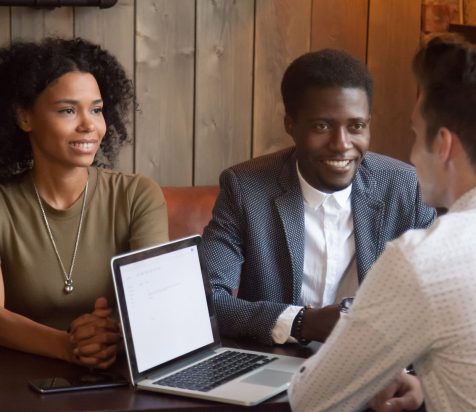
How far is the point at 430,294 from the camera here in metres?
1.24

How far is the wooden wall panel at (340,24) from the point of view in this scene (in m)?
3.19

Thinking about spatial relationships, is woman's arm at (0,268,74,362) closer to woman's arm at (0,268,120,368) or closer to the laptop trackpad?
woman's arm at (0,268,120,368)

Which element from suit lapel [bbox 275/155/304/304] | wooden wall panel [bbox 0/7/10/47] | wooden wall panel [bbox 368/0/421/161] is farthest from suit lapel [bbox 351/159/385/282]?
wooden wall panel [bbox 0/7/10/47]

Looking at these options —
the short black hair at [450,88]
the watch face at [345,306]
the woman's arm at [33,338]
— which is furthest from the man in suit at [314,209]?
the short black hair at [450,88]

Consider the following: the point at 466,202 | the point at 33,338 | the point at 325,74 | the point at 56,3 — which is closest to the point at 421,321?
the point at 466,202

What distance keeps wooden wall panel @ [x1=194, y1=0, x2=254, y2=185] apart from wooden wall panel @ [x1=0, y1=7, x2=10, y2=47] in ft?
1.97

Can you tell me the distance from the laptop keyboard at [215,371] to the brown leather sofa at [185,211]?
1.01 meters

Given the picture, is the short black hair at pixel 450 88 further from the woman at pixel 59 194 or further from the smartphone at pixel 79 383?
the woman at pixel 59 194

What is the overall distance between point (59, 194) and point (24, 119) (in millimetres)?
216

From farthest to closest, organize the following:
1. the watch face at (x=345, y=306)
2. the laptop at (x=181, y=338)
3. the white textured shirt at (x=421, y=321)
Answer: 1. the watch face at (x=345, y=306)
2. the laptop at (x=181, y=338)
3. the white textured shirt at (x=421, y=321)

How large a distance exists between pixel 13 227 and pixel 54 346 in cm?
47

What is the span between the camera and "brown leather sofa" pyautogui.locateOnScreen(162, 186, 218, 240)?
2.77 meters

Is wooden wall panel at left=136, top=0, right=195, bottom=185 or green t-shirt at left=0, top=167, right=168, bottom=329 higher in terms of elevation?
wooden wall panel at left=136, top=0, right=195, bottom=185

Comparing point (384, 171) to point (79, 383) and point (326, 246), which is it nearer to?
point (326, 246)
